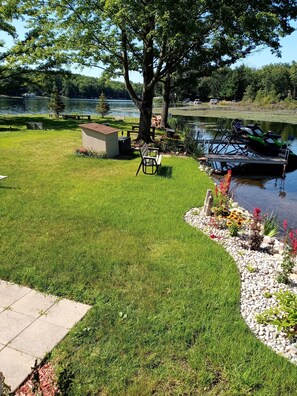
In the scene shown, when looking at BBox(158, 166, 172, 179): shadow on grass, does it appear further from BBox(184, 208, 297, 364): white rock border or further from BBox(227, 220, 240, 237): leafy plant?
BBox(227, 220, 240, 237): leafy plant

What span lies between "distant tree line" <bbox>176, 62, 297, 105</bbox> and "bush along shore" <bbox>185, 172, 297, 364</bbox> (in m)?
66.1

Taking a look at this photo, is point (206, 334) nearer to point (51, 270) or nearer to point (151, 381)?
point (151, 381)

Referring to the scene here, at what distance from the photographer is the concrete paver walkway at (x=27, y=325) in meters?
2.91

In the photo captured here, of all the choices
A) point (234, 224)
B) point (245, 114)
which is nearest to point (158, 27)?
point (234, 224)

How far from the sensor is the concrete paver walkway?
9.55 ft

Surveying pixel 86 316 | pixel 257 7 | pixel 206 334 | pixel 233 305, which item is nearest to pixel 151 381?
pixel 206 334

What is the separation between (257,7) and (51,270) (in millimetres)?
13385

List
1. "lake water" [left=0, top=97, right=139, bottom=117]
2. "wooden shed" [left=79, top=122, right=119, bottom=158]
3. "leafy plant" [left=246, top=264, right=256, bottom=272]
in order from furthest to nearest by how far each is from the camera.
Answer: "lake water" [left=0, top=97, right=139, bottom=117], "wooden shed" [left=79, top=122, right=119, bottom=158], "leafy plant" [left=246, top=264, right=256, bottom=272]

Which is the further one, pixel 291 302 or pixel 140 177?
pixel 140 177

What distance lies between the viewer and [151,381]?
2.84 metres

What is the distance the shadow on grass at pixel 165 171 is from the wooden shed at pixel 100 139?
2708 mm

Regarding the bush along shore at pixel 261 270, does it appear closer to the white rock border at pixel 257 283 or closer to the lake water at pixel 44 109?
the white rock border at pixel 257 283

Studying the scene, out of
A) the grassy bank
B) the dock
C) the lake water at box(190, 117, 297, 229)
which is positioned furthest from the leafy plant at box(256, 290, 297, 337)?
the grassy bank

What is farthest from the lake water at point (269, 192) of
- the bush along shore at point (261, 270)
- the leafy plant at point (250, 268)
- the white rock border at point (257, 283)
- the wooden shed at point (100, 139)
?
the wooden shed at point (100, 139)
